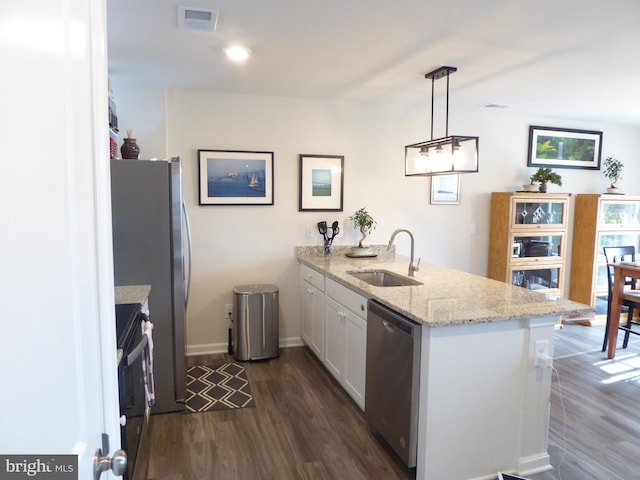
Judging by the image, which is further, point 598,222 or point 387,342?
point 598,222

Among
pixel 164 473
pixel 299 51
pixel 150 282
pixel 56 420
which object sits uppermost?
pixel 299 51

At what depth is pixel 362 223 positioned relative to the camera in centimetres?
422

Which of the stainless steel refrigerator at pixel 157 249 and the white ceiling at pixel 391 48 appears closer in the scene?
the white ceiling at pixel 391 48

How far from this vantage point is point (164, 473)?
7.50ft

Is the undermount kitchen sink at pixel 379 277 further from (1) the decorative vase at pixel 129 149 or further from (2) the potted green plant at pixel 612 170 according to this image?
(2) the potted green plant at pixel 612 170

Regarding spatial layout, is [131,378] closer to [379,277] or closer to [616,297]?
[379,277]

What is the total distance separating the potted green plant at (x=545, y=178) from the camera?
4.73m

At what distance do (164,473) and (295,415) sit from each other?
3.00 ft

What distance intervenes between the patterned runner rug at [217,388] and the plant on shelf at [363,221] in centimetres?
170

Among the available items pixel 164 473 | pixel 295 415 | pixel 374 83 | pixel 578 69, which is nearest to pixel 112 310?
pixel 164 473

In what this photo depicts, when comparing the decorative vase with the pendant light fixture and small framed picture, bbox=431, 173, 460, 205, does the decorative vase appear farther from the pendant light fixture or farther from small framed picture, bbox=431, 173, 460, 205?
small framed picture, bbox=431, 173, 460, 205

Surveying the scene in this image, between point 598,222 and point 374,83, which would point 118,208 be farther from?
point 598,222

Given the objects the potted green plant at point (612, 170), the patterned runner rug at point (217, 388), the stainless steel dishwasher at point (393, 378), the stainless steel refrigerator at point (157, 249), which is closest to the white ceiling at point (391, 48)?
the stainless steel refrigerator at point (157, 249)

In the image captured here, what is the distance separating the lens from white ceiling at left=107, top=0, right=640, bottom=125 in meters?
2.17
